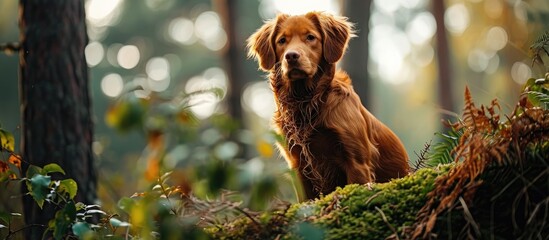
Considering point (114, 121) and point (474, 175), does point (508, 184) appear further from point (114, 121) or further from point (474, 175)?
point (114, 121)

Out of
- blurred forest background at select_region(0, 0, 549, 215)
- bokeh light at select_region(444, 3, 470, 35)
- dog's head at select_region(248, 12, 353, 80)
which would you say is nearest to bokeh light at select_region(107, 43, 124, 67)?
blurred forest background at select_region(0, 0, 549, 215)

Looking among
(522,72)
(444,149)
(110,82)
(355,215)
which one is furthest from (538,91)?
(110,82)

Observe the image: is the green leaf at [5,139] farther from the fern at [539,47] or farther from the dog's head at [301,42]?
the fern at [539,47]

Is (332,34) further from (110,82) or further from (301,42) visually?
(110,82)

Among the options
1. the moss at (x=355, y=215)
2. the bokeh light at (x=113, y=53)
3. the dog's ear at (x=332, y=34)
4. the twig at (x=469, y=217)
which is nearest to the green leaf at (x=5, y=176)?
the moss at (x=355, y=215)

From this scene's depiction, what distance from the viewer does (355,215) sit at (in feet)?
11.9

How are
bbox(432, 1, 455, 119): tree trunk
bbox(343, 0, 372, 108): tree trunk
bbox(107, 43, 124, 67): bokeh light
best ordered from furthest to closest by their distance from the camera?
bbox(107, 43, 124, 67): bokeh light, bbox(432, 1, 455, 119): tree trunk, bbox(343, 0, 372, 108): tree trunk

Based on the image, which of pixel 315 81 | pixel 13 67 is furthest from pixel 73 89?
pixel 13 67

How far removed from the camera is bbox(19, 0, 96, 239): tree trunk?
19.3 feet

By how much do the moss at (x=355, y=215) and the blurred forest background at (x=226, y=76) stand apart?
338 millimetres

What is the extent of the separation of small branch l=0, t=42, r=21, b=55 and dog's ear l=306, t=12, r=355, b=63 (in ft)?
7.71

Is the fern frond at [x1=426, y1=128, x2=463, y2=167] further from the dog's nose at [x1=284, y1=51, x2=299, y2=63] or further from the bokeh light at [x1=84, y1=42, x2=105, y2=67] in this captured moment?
the bokeh light at [x1=84, y1=42, x2=105, y2=67]

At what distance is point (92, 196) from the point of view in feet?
19.7

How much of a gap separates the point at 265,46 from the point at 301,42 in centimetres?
38
